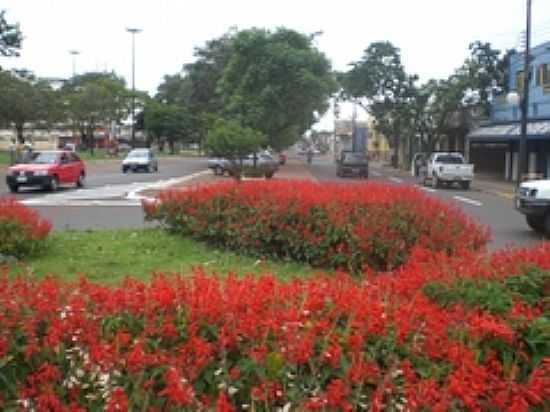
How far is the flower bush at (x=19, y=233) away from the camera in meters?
8.79

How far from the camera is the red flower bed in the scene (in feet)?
27.4

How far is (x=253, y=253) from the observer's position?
30.3 ft

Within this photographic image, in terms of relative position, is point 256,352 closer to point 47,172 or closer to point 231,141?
point 47,172

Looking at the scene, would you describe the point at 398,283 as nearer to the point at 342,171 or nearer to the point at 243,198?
the point at 243,198

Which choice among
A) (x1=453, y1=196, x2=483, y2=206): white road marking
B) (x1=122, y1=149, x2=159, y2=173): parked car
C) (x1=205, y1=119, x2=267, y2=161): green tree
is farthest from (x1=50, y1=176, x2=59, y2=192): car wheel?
(x1=122, y1=149, x2=159, y2=173): parked car

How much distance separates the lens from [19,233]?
887cm

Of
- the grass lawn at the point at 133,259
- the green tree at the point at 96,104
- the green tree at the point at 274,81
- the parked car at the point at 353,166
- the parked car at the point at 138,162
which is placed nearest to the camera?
the grass lawn at the point at 133,259

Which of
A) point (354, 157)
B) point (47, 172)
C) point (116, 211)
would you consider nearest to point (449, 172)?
point (354, 157)

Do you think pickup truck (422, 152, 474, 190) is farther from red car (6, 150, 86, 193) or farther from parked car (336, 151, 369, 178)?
red car (6, 150, 86, 193)

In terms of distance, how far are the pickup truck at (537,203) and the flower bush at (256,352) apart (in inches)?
480

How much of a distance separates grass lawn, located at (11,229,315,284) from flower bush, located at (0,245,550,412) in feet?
13.7

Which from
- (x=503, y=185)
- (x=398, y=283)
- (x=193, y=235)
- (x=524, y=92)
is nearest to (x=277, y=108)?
(x=503, y=185)

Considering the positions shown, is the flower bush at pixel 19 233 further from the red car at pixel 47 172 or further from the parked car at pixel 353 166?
the parked car at pixel 353 166

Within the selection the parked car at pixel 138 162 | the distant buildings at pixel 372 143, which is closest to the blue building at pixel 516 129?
the parked car at pixel 138 162
